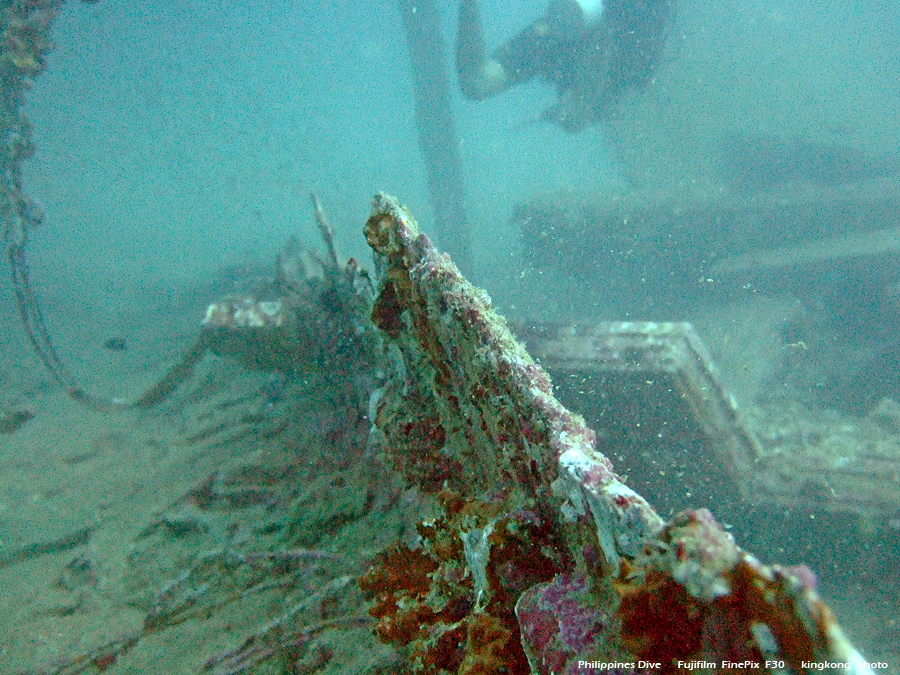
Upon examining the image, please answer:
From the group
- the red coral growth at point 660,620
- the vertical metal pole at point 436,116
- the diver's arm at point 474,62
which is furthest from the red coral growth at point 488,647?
the diver's arm at point 474,62

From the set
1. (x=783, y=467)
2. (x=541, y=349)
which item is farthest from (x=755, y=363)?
(x=541, y=349)

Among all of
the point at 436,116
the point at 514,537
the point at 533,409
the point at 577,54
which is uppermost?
the point at 436,116

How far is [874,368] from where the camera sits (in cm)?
779

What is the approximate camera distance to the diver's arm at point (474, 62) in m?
12.4

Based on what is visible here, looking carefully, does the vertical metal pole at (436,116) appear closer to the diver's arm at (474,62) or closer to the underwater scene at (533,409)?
the underwater scene at (533,409)

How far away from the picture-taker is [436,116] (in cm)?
1524

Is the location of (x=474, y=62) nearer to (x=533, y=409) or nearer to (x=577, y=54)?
(x=577, y=54)

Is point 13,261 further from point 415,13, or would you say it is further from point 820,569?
point 415,13

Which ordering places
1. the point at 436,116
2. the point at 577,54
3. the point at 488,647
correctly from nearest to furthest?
the point at 488,647 → the point at 577,54 → the point at 436,116

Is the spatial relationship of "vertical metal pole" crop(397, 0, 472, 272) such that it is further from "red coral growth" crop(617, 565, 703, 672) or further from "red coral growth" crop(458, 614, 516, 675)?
"red coral growth" crop(617, 565, 703, 672)

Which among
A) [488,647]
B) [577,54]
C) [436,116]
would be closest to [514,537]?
[488,647]

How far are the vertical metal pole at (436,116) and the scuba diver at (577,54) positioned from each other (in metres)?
2.09

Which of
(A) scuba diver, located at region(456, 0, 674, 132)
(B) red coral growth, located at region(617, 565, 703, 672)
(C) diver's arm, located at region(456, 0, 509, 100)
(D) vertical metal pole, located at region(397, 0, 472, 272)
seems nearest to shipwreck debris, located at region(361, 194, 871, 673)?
(B) red coral growth, located at region(617, 565, 703, 672)

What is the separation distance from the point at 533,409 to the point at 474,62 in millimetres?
13435
